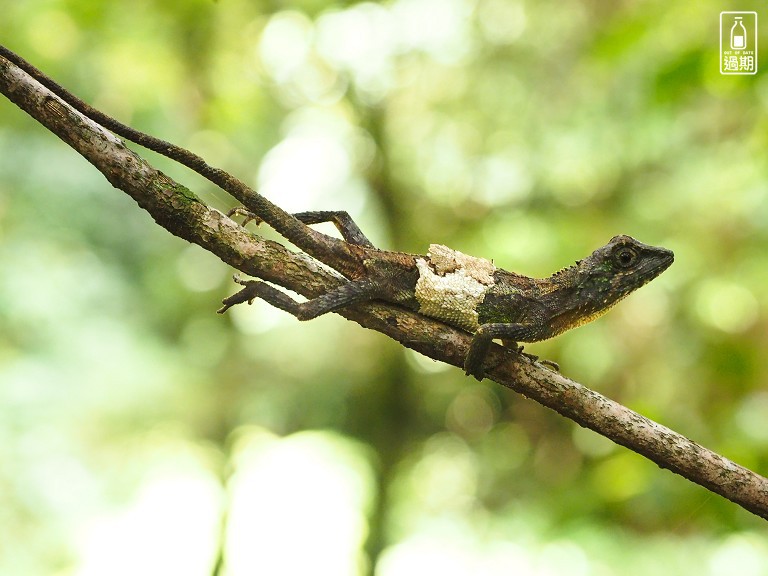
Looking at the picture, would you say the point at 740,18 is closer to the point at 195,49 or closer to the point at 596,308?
the point at 596,308

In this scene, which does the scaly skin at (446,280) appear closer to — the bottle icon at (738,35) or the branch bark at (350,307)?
the branch bark at (350,307)

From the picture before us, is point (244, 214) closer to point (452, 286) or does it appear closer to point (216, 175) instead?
point (216, 175)

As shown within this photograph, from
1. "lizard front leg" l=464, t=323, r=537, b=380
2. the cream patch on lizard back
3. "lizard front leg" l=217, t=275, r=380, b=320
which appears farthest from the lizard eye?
"lizard front leg" l=217, t=275, r=380, b=320

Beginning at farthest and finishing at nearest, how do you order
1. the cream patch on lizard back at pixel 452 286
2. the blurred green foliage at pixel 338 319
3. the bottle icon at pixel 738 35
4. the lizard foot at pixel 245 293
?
the blurred green foliage at pixel 338 319 < the bottle icon at pixel 738 35 < the cream patch on lizard back at pixel 452 286 < the lizard foot at pixel 245 293

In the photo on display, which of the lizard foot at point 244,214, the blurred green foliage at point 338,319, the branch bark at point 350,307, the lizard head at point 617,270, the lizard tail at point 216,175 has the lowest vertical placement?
the branch bark at point 350,307

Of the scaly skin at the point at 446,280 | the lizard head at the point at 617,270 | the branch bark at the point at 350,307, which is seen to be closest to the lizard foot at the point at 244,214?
the scaly skin at the point at 446,280

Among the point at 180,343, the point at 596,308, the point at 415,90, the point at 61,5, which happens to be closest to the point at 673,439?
the point at 596,308
